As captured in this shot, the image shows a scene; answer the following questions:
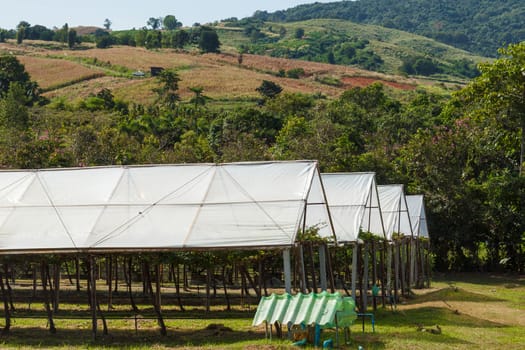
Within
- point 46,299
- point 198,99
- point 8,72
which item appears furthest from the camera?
point 8,72

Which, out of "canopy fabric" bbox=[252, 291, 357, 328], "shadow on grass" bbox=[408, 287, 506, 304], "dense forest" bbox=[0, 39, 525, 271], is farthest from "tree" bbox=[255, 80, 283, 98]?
"canopy fabric" bbox=[252, 291, 357, 328]

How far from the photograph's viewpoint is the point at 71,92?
10688cm

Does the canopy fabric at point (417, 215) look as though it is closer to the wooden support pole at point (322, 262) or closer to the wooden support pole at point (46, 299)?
the wooden support pole at point (322, 262)

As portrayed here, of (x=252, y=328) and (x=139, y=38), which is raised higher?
(x=139, y=38)

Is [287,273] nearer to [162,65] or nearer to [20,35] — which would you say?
[162,65]

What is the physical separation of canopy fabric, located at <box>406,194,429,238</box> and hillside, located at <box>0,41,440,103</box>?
63.4 m

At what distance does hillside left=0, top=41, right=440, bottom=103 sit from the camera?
109312mm

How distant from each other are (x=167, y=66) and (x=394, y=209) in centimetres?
10670

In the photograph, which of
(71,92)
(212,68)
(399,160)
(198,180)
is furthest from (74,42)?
(198,180)

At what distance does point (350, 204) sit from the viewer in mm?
24766

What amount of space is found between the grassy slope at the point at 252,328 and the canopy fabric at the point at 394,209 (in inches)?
128

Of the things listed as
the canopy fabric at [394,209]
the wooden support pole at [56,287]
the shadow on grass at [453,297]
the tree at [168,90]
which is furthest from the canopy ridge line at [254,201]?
the tree at [168,90]

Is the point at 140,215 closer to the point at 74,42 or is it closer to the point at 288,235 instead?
the point at 288,235

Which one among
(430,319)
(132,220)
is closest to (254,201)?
(132,220)
